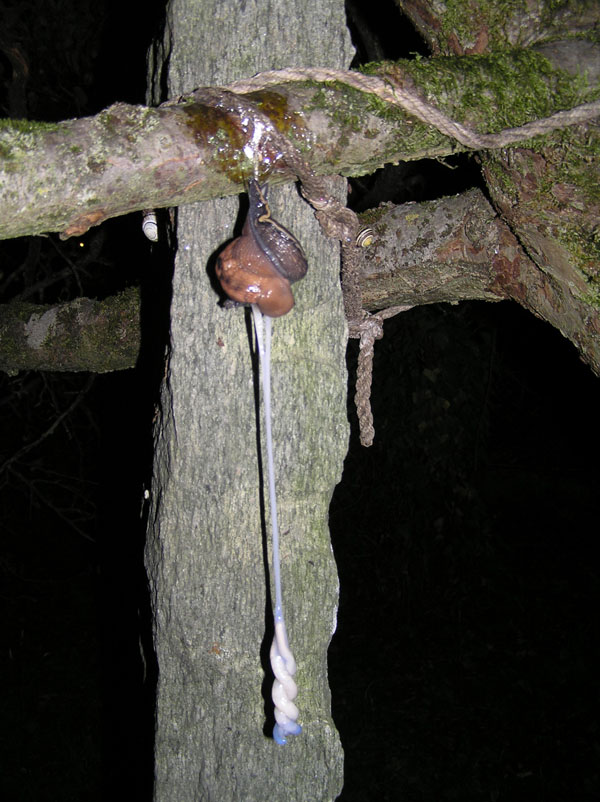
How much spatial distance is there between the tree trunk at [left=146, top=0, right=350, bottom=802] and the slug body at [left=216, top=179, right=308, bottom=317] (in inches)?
4.5

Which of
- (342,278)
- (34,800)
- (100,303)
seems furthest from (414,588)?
(342,278)

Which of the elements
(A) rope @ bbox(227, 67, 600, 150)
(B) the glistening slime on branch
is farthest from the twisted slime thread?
(A) rope @ bbox(227, 67, 600, 150)

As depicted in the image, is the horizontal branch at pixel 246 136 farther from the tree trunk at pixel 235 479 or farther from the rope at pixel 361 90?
the tree trunk at pixel 235 479

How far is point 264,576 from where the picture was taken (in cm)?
101

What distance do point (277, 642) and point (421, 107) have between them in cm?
80

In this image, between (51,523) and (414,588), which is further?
(51,523)

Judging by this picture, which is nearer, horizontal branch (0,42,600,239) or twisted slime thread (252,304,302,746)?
horizontal branch (0,42,600,239)

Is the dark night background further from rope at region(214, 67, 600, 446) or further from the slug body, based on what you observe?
the slug body

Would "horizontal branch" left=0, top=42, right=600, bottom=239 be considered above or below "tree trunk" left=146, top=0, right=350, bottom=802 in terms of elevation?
above

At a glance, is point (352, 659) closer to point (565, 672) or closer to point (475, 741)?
point (475, 741)

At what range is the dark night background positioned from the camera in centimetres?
357

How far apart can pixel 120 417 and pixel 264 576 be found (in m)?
3.20

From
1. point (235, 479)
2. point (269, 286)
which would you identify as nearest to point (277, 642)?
point (235, 479)

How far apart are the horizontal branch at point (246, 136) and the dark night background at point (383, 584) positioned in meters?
1.82
